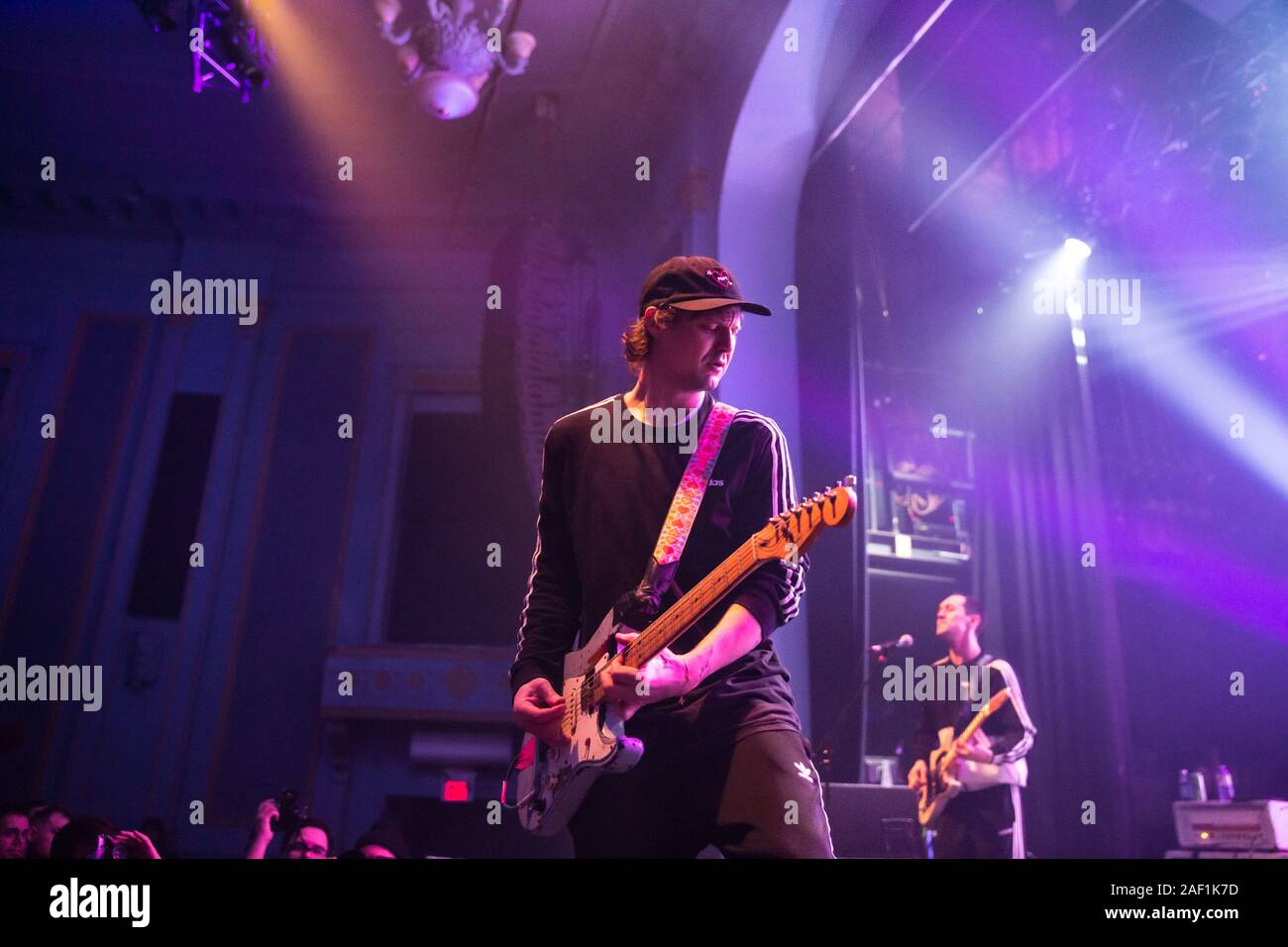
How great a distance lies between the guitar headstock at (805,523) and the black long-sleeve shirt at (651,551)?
6 centimetres

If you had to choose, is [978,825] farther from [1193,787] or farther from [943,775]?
[1193,787]

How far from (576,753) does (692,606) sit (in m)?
0.41

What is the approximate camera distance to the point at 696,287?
2.45 m

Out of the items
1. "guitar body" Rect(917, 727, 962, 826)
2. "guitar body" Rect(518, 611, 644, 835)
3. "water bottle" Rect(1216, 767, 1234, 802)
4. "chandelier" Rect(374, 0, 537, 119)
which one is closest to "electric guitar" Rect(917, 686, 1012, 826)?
"guitar body" Rect(917, 727, 962, 826)

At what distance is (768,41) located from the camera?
5777mm

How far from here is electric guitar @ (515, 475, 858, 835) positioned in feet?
6.59

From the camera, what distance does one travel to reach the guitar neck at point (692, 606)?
211 centimetres

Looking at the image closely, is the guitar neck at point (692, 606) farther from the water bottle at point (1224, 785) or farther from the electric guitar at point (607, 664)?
the water bottle at point (1224, 785)

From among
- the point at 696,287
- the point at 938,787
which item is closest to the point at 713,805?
the point at 696,287

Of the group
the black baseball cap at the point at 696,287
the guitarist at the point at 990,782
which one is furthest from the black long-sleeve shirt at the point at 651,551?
the guitarist at the point at 990,782

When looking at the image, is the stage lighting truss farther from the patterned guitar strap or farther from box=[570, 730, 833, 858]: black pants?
box=[570, 730, 833, 858]: black pants

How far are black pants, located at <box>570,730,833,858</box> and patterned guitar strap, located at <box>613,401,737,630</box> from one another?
302 millimetres

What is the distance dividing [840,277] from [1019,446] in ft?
8.03

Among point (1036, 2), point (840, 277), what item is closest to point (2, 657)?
point (840, 277)
